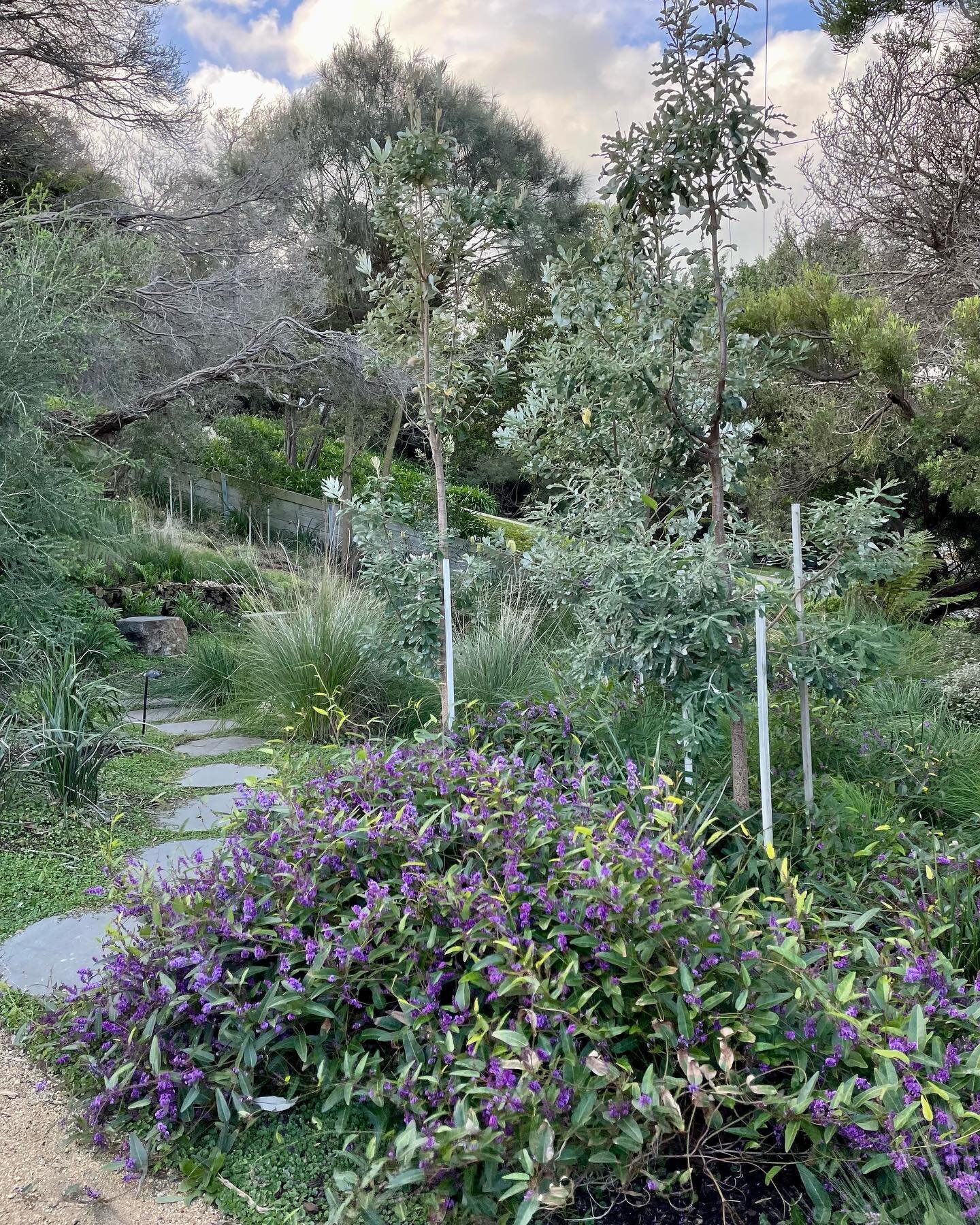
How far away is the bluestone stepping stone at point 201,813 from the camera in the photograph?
3.48 meters

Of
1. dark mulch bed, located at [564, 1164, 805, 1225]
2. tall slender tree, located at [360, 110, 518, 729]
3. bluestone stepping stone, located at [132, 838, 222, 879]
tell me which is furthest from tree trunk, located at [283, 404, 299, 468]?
dark mulch bed, located at [564, 1164, 805, 1225]

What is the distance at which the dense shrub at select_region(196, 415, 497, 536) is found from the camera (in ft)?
45.2

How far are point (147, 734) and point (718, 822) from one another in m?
3.37

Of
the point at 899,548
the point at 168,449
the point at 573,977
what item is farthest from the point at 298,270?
the point at 573,977

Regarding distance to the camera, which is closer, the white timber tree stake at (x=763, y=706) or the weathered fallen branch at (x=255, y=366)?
the white timber tree stake at (x=763, y=706)

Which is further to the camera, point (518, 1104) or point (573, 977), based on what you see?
point (573, 977)

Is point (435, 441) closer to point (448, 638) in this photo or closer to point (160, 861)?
point (448, 638)

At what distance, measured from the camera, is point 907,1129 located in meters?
1.49

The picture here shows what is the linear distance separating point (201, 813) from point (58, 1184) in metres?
2.02

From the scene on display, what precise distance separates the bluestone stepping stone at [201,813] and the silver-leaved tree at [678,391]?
1.64 metres

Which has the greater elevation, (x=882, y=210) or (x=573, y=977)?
(x=882, y=210)

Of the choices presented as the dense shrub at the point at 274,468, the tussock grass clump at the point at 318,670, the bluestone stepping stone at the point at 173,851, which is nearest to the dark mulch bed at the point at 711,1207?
the bluestone stepping stone at the point at 173,851

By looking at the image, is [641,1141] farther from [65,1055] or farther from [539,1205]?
[65,1055]

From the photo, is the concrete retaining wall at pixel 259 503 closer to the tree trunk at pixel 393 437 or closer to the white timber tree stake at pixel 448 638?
the tree trunk at pixel 393 437
